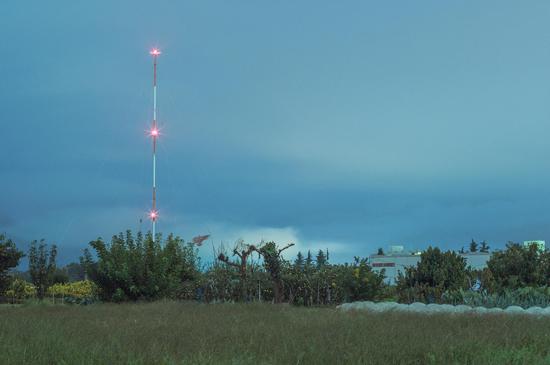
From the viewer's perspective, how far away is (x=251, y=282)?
1495 centimetres

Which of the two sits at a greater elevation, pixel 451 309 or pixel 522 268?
pixel 522 268

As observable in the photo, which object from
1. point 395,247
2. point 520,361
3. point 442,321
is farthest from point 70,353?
point 395,247

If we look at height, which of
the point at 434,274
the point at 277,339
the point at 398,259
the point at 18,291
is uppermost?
the point at 398,259

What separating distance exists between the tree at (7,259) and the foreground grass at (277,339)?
1196 cm

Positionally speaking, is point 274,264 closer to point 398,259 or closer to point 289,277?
point 289,277

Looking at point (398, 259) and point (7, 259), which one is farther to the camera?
point (398, 259)

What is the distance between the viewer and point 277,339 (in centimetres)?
642

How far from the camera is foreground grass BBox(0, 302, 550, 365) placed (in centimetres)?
529

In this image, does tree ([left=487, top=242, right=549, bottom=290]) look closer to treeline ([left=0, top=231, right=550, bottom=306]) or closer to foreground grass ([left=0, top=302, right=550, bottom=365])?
treeline ([left=0, top=231, right=550, bottom=306])

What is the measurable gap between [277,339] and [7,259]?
1615 centimetres

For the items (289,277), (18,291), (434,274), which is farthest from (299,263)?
(18,291)

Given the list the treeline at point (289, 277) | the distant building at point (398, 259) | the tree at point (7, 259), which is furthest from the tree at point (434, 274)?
the tree at point (7, 259)

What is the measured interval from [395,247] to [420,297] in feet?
41.9

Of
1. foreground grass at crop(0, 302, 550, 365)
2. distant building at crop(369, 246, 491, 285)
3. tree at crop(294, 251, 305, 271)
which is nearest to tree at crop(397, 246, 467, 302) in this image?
tree at crop(294, 251, 305, 271)
